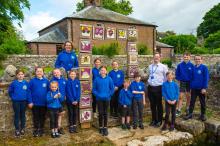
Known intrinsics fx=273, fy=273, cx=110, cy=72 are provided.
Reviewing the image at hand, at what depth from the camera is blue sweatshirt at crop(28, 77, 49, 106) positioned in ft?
20.7

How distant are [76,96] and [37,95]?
3.09 ft

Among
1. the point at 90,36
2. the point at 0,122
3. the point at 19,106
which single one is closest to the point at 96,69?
the point at 90,36

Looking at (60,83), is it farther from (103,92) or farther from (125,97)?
(125,97)

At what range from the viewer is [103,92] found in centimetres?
669

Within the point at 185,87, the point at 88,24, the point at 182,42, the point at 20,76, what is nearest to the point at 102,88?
the point at 20,76

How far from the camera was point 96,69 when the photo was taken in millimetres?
7551

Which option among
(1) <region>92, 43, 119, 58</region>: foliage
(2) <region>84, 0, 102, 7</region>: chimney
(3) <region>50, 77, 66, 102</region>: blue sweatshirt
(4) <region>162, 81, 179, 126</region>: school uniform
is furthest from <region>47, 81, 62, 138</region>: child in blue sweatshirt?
(2) <region>84, 0, 102, 7</region>: chimney

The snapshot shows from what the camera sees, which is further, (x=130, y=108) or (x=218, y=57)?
(x=218, y=57)

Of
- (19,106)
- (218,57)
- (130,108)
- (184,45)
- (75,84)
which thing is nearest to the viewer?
(19,106)

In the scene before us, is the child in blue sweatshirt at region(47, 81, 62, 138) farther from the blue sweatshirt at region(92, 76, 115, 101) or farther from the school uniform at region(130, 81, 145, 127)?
the school uniform at region(130, 81, 145, 127)

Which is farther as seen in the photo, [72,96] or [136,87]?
[136,87]

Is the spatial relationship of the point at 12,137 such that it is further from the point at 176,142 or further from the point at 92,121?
the point at 176,142

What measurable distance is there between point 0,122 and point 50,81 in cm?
146

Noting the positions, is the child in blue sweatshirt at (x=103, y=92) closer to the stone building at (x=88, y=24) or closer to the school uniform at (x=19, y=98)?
the school uniform at (x=19, y=98)
